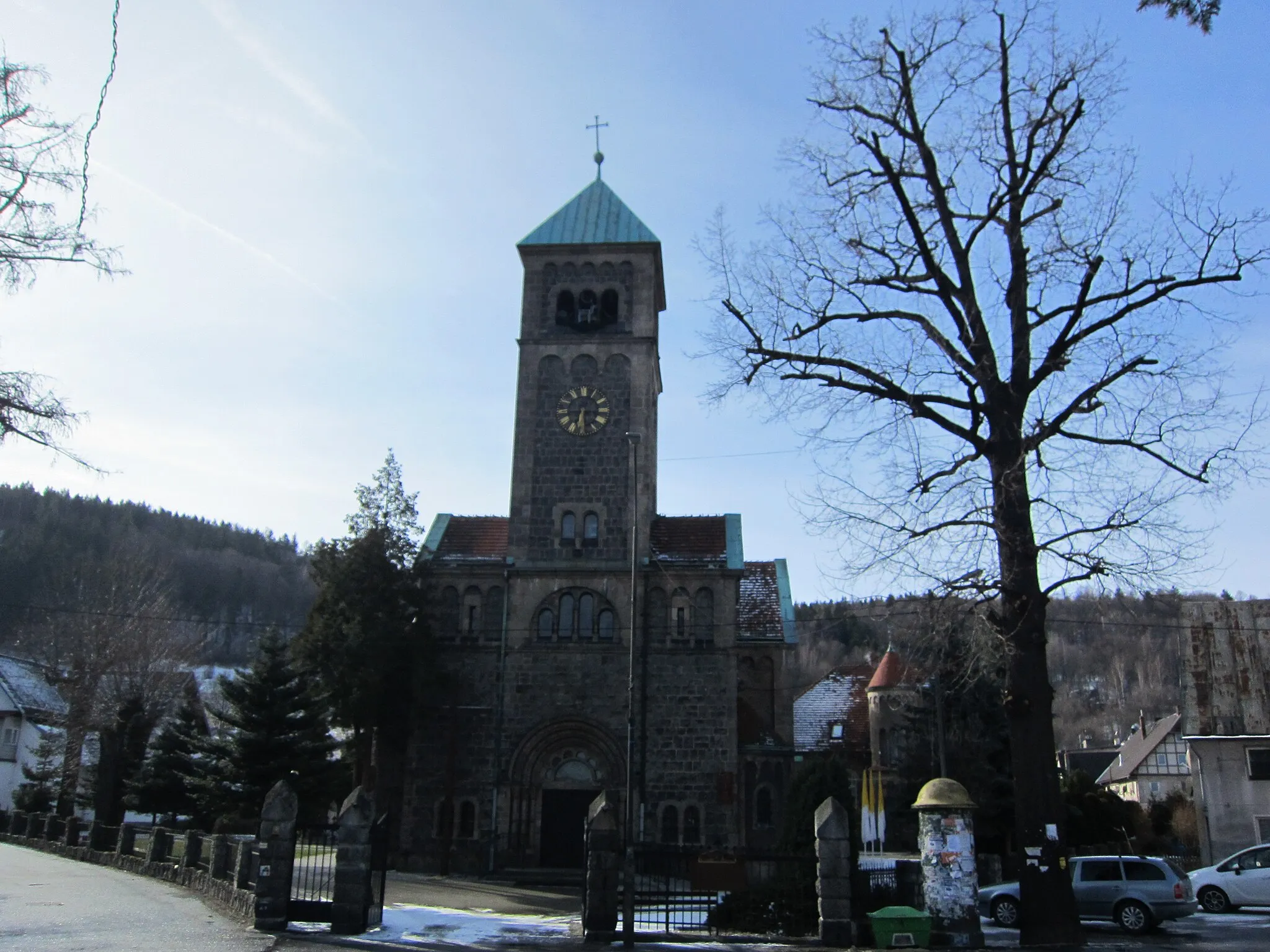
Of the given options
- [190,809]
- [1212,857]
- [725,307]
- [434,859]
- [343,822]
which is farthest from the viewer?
[190,809]

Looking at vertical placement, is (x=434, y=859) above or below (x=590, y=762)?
below

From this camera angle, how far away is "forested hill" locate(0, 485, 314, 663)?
65.2 meters

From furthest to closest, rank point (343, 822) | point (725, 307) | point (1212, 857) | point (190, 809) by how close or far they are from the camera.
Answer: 1. point (190, 809)
2. point (1212, 857)
3. point (725, 307)
4. point (343, 822)

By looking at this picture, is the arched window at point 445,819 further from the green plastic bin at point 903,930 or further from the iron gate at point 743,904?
the green plastic bin at point 903,930

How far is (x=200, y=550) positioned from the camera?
101750 mm

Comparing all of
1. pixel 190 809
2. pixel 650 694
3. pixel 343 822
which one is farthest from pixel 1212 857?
pixel 190 809

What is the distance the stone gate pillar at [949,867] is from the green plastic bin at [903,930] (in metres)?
0.40

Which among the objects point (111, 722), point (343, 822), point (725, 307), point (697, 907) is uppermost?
point (725, 307)

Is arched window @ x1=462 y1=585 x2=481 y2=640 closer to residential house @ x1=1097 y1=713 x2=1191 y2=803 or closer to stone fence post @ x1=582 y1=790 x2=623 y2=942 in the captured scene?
stone fence post @ x1=582 y1=790 x2=623 y2=942

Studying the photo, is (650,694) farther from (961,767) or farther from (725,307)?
(725,307)

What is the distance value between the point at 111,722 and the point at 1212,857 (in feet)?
119

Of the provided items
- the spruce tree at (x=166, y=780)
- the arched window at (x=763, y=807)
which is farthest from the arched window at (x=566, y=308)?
the spruce tree at (x=166, y=780)

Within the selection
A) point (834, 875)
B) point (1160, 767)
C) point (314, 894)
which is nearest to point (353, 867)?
point (314, 894)

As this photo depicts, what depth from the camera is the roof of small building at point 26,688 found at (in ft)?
187
